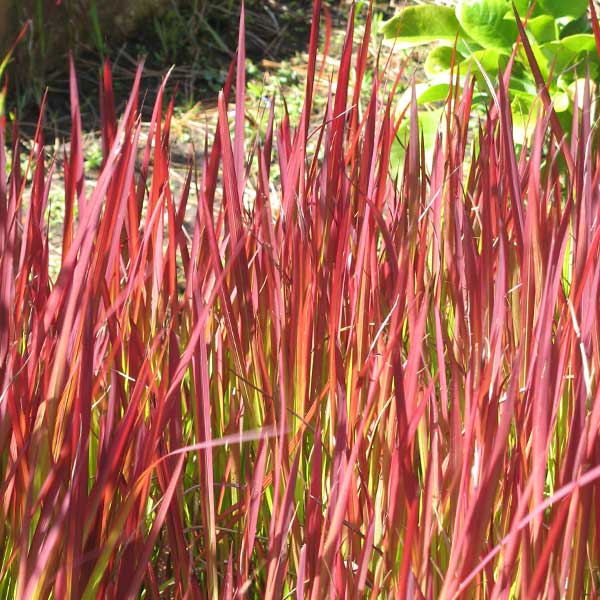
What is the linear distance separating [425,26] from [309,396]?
56.5 inches

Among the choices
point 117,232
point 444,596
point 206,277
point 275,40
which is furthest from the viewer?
point 275,40

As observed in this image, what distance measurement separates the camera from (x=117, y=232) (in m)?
0.71

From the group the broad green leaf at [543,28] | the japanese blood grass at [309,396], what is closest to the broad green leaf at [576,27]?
the broad green leaf at [543,28]

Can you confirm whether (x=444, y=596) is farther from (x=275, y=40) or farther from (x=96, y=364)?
(x=275, y=40)

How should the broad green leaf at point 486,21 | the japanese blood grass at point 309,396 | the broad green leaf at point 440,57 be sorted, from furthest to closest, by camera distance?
the broad green leaf at point 440,57 → the broad green leaf at point 486,21 → the japanese blood grass at point 309,396

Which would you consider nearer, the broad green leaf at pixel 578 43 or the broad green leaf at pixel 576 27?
the broad green leaf at pixel 578 43

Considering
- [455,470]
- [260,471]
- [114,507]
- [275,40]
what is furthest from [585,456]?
A: [275,40]

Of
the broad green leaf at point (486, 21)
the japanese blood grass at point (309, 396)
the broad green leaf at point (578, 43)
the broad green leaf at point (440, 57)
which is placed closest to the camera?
the japanese blood grass at point (309, 396)

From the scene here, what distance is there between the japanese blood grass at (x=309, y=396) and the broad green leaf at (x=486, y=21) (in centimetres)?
102

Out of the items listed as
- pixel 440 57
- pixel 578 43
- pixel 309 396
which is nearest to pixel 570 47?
pixel 578 43

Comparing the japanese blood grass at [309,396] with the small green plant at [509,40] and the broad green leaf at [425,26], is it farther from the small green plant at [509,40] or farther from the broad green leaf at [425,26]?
the broad green leaf at [425,26]

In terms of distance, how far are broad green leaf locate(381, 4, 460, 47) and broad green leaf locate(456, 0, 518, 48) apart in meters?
0.10

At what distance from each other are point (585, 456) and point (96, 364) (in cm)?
41

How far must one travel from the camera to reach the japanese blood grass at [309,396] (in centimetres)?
62
